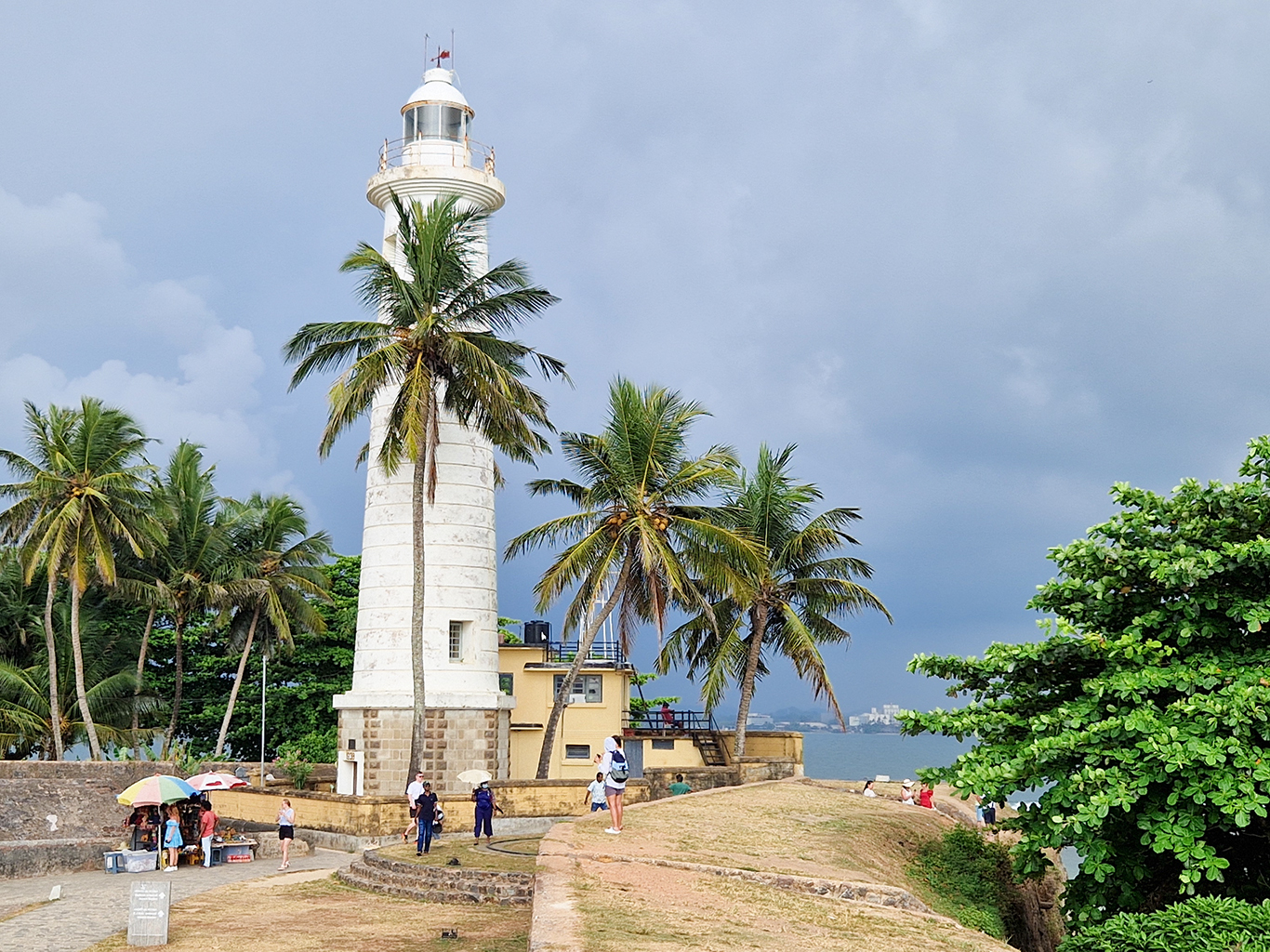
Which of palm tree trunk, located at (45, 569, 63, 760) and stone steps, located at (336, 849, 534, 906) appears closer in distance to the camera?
stone steps, located at (336, 849, 534, 906)

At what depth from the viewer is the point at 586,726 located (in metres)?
38.5

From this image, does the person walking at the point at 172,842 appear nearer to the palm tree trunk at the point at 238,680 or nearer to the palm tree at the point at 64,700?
the palm tree at the point at 64,700

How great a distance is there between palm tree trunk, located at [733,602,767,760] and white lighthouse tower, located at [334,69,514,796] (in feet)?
22.8

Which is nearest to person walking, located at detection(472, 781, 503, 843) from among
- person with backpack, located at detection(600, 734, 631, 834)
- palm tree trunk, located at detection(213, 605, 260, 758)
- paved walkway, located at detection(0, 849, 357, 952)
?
paved walkway, located at detection(0, 849, 357, 952)

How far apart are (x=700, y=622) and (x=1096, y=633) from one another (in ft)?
71.8

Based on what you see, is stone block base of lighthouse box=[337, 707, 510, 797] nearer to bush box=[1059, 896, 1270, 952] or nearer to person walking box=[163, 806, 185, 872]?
person walking box=[163, 806, 185, 872]

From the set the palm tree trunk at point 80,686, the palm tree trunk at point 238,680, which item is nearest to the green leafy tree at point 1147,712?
the palm tree trunk at point 80,686

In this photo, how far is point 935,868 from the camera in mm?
18891

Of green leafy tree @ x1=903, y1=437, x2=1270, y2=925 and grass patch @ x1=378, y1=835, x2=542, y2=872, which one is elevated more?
green leafy tree @ x1=903, y1=437, x2=1270, y2=925

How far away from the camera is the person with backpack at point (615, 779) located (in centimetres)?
1728

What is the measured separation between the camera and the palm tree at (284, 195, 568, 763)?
2809 cm

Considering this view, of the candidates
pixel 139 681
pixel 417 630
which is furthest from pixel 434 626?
pixel 139 681

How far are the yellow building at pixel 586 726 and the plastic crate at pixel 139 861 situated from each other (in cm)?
1459

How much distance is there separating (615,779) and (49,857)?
12757mm
